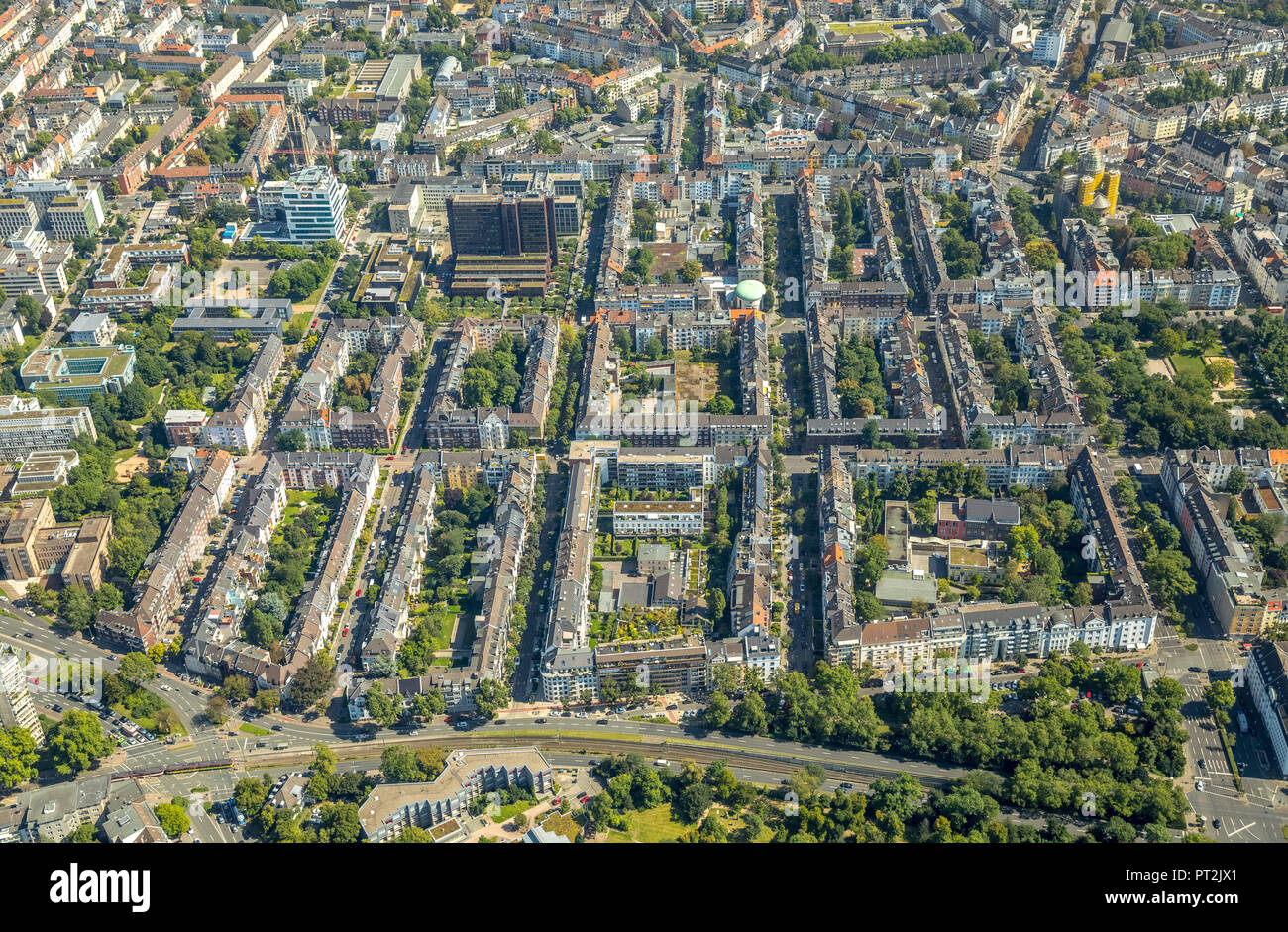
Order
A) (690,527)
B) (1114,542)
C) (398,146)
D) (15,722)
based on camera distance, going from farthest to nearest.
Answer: (398,146), (690,527), (1114,542), (15,722)

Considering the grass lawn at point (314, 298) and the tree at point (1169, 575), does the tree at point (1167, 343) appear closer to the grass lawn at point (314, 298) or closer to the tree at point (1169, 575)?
Result: the tree at point (1169, 575)

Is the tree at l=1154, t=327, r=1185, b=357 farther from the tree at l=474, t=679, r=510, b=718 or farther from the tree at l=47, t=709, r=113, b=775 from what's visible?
the tree at l=47, t=709, r=113, b=775

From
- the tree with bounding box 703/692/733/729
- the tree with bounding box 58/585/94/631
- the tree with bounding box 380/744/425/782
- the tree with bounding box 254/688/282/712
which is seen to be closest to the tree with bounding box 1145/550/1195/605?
the tree with bounding box 703/692/733/729

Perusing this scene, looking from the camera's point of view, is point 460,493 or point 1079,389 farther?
point 1079,389

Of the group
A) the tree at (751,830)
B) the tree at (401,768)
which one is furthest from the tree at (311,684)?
the tree at (751,830)

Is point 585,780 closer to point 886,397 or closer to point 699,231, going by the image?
point 886,397

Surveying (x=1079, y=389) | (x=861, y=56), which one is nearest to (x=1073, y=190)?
(x=1079, y=389)

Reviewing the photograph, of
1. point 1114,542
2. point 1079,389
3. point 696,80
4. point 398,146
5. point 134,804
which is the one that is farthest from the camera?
point 696,80
